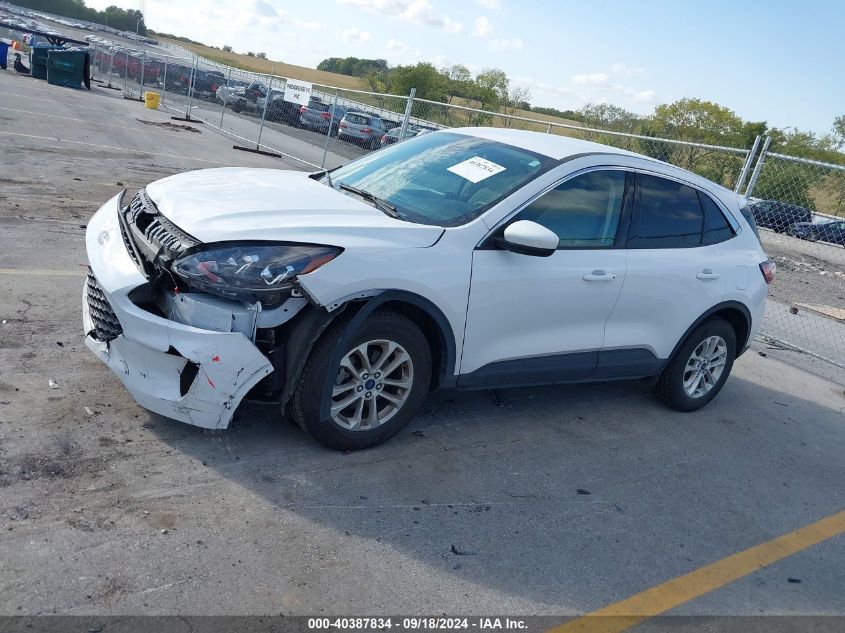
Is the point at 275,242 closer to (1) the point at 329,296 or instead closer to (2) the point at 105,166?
(1) the point at 329,296

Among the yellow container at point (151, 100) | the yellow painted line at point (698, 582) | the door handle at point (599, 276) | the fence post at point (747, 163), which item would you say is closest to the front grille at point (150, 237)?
the door handle at point (599, 276)

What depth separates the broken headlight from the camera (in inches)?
144

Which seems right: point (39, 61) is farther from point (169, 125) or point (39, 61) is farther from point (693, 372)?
point (693, 372)

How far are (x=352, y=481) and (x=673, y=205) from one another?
313 cm

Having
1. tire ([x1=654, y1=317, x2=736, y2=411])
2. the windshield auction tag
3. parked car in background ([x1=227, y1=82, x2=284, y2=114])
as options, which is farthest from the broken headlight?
parked car in background ([x1=227, y1=82, x2=284, y2=114])

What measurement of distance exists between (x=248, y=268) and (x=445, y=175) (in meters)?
1.67

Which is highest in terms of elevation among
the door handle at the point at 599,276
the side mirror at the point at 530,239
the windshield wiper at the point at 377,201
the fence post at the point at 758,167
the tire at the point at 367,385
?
the fence post at the point at 758,167

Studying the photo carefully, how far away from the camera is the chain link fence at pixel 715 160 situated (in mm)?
9711

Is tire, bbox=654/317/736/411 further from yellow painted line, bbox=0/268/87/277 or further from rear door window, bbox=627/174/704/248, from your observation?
yellow painted line, bbox=0/268/87/277

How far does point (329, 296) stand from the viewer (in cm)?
374

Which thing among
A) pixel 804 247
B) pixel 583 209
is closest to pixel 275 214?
pixel 583 209

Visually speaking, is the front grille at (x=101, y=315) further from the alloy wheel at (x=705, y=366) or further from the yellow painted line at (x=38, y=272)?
the alloy wheel at (x=705, y=366)

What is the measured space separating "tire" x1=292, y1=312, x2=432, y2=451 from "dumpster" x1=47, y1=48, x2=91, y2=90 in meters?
28.2

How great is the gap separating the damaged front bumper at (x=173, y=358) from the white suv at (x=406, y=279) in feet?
0.03
